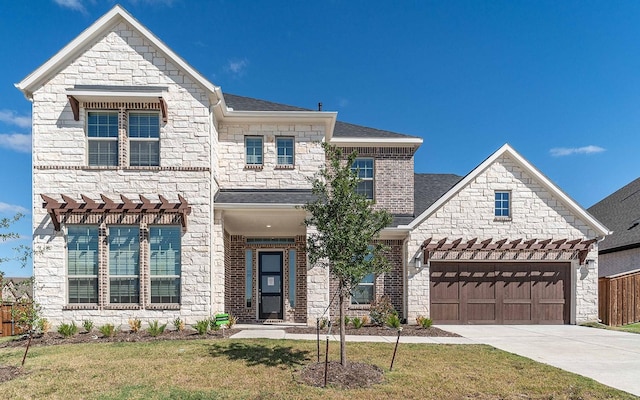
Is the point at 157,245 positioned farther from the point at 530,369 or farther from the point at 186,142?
the point at 530,369

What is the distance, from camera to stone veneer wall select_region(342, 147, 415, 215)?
49.8 feet

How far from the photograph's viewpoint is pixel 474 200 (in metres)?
14.0

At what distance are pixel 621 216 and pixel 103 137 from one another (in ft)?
75.2

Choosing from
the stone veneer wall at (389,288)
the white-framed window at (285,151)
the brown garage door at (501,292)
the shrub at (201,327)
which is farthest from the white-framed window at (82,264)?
the brown garage door at (501,292)

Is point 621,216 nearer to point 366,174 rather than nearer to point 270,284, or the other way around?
point 366,174

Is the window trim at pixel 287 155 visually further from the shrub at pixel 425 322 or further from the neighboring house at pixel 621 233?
the neighboring house at pixel 621 233

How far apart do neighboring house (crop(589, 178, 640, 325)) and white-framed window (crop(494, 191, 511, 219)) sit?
4.39m

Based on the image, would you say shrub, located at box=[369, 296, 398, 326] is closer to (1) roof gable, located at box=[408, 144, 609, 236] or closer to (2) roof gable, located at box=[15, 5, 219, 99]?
(1) roof gable, located at box=[408, 144, 609, 236]

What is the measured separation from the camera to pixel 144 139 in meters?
11.7

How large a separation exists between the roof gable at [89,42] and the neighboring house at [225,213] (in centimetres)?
4

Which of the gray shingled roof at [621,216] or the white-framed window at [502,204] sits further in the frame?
the gray shingled roof at [621,216]

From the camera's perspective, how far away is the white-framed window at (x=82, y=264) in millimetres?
11336

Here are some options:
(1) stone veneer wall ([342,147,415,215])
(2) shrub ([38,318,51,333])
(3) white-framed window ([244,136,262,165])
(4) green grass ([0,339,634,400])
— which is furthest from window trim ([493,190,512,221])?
(2) shrub ([38,318,51,333])

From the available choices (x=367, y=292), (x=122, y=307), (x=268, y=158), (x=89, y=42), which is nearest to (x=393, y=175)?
(x=367, y=292)
